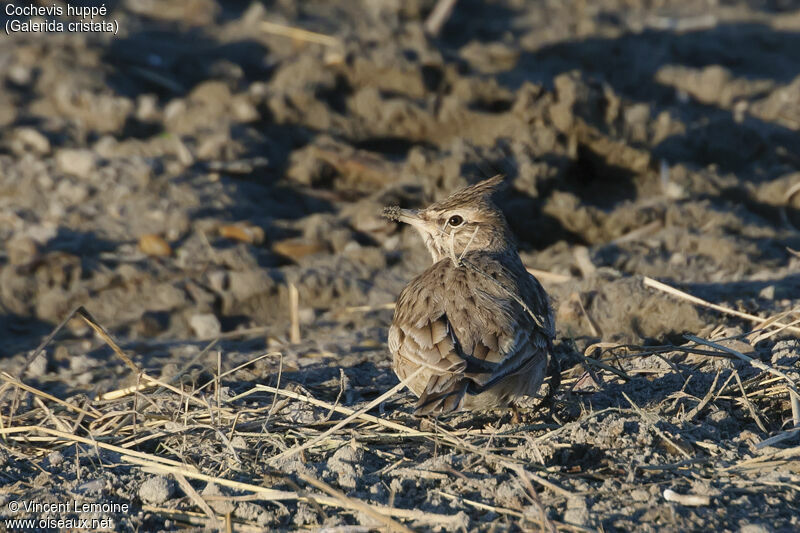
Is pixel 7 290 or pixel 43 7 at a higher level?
pixel 43 7

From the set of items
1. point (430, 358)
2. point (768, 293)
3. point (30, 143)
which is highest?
point (430, 358)

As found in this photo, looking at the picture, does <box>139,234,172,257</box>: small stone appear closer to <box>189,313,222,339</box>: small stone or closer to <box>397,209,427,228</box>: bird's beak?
<box>189,313,222,339</box>: small stone

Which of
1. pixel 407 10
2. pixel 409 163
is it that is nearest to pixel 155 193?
pixel 409 163

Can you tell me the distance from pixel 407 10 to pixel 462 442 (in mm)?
7033

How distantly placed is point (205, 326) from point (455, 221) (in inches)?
83.5

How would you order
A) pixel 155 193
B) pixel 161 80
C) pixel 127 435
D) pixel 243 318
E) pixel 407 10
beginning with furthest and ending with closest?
1. pixel 407 10
2. pixel 161 80
3. pixel 155 193
4. pixel 243 318
5. pixel 127 435

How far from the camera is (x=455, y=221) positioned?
545 centimetres

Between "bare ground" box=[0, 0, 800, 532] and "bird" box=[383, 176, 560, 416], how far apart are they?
273 millimetres

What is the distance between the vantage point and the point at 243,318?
6.75 m

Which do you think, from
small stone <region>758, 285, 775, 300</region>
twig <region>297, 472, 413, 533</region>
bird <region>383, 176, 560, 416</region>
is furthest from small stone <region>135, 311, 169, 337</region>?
small stone <region>758, 285, 775, 300</region>

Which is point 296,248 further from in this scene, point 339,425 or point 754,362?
point 754,362

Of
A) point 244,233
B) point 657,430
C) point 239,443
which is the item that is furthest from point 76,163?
point 657,430

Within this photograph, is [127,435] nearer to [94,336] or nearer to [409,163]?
[94,336]

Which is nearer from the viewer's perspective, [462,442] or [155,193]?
[462,442]
